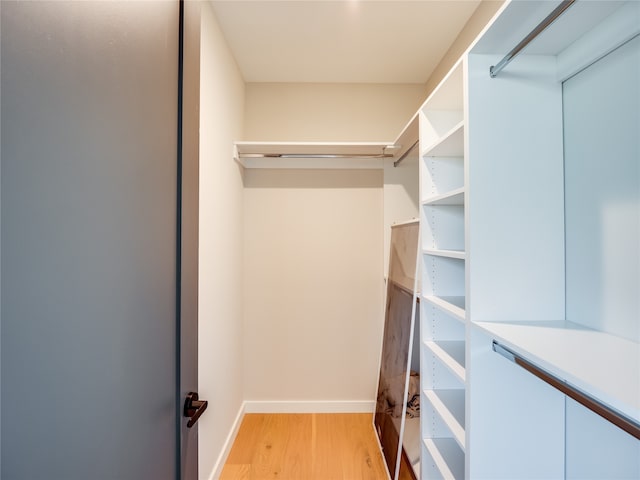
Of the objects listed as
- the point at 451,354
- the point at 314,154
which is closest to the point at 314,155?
the point at 314,154

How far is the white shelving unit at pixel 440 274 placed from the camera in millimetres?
1533

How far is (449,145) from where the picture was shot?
1.50 m

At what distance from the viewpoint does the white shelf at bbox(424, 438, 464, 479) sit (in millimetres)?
1373

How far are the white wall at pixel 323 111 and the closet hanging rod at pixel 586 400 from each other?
2.10m

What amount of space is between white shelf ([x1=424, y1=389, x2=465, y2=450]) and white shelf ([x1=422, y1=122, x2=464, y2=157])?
1.16 meters

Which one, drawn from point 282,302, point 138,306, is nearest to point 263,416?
point 282,302

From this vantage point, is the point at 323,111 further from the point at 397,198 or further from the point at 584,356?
the point at 584,356

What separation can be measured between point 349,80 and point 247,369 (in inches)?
99.2

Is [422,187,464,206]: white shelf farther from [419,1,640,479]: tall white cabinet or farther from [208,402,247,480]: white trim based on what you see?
[208,402,247,480]: white trim

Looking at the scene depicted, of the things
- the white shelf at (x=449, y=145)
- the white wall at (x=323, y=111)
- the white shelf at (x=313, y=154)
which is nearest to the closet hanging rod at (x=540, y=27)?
the white shelf at (x=449, y=145)

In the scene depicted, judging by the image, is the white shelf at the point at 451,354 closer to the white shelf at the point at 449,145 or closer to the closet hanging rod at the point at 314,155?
the white shelf at the point at 449,145

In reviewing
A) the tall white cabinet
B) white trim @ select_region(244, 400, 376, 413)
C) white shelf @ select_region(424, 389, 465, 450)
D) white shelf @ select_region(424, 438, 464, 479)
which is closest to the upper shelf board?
the tall white cabinet

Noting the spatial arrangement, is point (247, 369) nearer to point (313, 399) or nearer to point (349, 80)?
point (313, 399)

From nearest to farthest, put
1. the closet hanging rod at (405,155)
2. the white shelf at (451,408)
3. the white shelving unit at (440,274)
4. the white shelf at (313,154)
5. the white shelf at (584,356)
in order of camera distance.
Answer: the white shelf at (584,356) → the white shelf at (451,408) → the white shelving unit at (440,274) → the closet hanging rod at (405,155) → the white shelf at (313,154)
